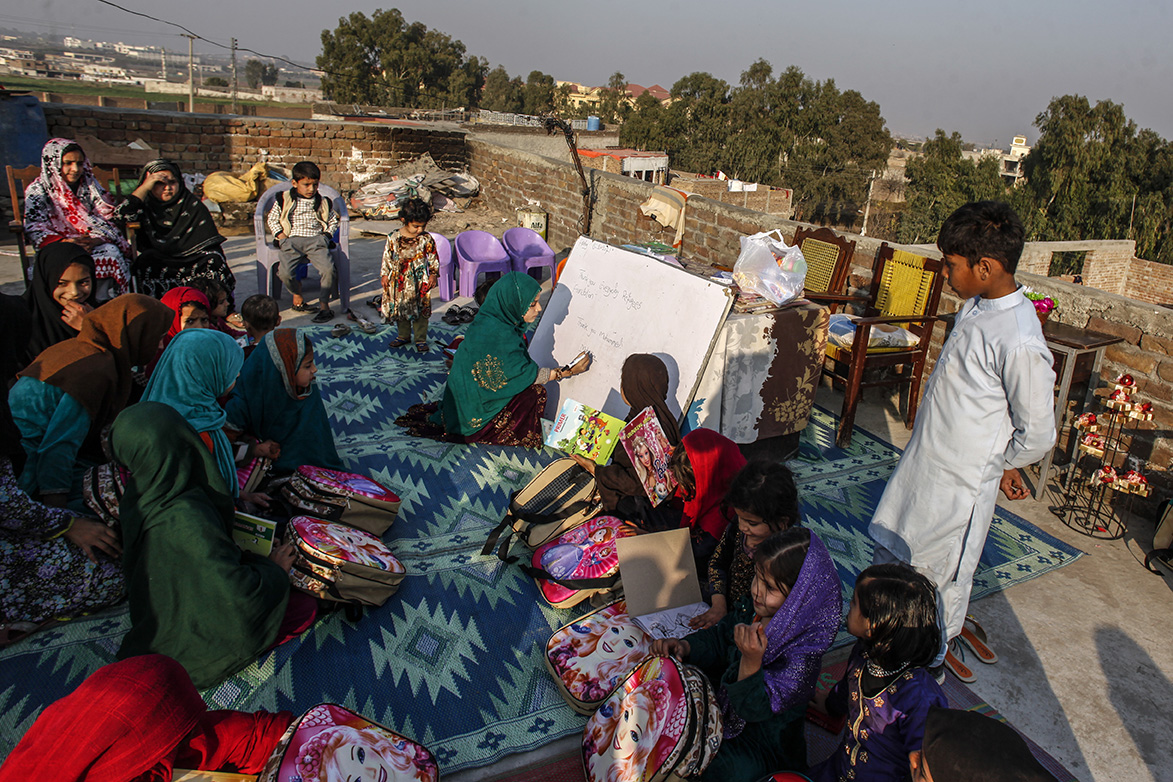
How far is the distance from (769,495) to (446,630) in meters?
1.51

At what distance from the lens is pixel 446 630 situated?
10.0ft

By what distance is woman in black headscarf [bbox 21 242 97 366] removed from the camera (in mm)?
3871

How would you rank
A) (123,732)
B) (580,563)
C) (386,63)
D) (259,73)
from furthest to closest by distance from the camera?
(259,73)
(386,63)
(580,563)
(123,732)

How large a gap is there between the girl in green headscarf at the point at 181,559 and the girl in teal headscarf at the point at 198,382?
508 mm

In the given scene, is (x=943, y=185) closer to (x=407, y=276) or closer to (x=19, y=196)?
(x=407, y=276)

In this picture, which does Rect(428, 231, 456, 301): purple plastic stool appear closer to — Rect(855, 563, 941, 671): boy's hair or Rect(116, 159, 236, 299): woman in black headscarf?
Rect(116, 159, 236, 299): woman in black headscarf

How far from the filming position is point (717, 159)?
4566cm

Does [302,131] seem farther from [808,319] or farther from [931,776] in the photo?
[931,776]

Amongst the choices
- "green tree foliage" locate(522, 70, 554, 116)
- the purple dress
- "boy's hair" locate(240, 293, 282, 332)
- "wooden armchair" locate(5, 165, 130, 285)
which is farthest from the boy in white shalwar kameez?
"green tree foliage" locate(522, 70, 554, 116)

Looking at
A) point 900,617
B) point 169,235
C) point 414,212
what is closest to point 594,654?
point 900,617

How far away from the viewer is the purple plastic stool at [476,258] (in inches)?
298

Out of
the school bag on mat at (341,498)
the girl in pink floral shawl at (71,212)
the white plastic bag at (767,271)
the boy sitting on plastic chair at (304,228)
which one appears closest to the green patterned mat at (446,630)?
the school bag on mat at (341,498)

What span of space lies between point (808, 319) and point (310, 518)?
307 cm

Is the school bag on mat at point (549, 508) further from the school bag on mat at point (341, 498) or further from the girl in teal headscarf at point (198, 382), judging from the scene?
the girl in teal headscarf at point (198, 382)
